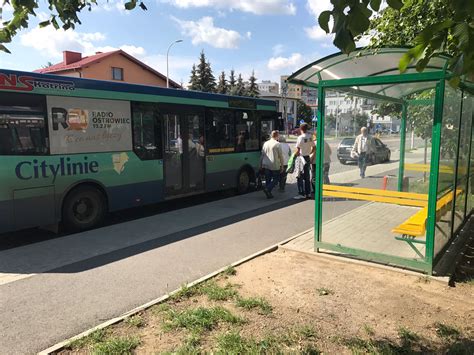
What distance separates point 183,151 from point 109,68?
117 ft

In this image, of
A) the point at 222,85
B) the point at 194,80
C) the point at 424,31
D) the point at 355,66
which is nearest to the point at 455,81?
the point at 424,31

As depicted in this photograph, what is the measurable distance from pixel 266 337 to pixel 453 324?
1739 mm

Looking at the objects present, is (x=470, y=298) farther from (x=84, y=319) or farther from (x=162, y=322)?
(x=84, y=319)

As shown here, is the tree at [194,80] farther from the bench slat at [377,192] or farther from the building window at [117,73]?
the bench slat at [377,192]

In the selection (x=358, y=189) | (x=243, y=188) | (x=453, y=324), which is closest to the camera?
(x=453, y=324)

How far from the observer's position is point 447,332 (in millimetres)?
3572

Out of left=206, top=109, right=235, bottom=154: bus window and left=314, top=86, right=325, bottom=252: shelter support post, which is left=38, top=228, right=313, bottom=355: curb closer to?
left=314, top=86, right=325, bottom=252: shelter support post

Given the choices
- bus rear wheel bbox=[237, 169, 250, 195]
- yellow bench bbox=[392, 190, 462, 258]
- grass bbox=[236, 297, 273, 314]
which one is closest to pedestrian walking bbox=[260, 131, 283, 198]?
bus rear wheel bbox=[237, 169, 250, 195]

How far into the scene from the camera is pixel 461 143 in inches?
246

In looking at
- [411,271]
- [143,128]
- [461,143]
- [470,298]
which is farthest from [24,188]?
[461,143]

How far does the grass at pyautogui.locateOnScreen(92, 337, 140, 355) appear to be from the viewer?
3.30 meters

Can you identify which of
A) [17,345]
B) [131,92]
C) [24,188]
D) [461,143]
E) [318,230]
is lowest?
[17,345]

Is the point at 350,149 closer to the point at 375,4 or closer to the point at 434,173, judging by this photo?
the point at 434,173

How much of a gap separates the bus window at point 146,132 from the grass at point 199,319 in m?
5.12
